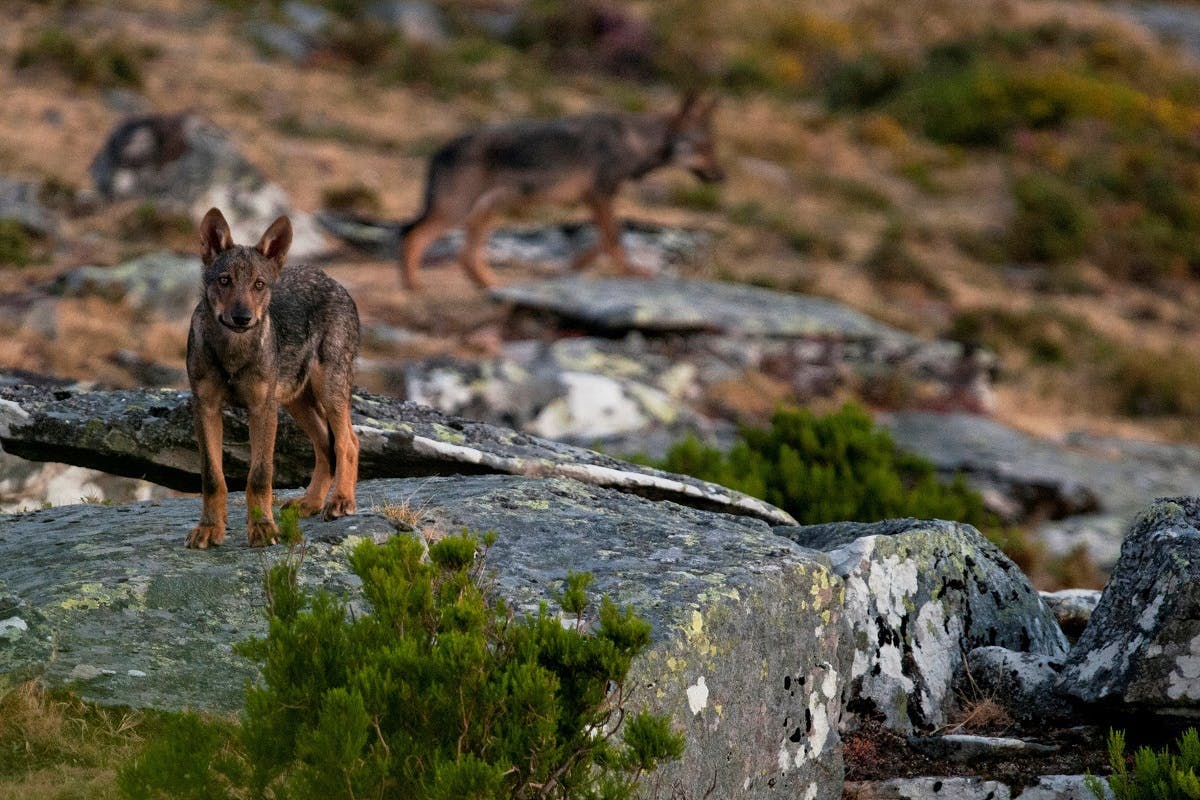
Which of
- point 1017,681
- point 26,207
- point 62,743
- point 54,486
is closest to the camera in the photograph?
point 62,743

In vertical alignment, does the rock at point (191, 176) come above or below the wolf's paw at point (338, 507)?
below

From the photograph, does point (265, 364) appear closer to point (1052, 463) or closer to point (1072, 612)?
point (1072, 612)

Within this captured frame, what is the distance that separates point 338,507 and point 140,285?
9.95m

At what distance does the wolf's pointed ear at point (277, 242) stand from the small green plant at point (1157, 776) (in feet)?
11.3

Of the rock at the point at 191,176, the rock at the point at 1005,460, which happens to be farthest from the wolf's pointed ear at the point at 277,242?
the rock at the point at 191,176

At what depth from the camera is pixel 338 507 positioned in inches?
217

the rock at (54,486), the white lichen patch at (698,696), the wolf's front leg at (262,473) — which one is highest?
the wolf's front leg at (262,473)

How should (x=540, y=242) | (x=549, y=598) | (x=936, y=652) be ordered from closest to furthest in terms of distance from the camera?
(x=549, y=598) < (x=936, y=652) < (x=540, y=242)

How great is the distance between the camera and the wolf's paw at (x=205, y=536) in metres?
5.24

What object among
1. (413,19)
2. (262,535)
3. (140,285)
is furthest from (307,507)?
(413,19)

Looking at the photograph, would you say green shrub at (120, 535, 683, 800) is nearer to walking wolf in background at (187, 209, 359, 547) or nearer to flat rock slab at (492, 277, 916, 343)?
walking wolf in background at (187, 209, 359, 547)

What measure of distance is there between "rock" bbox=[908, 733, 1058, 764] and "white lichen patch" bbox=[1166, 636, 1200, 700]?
524 mm

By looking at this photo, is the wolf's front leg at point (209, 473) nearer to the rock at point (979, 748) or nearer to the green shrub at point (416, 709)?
the green shrub at point (416, 709)

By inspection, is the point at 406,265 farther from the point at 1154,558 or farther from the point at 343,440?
the point at 1154,558
